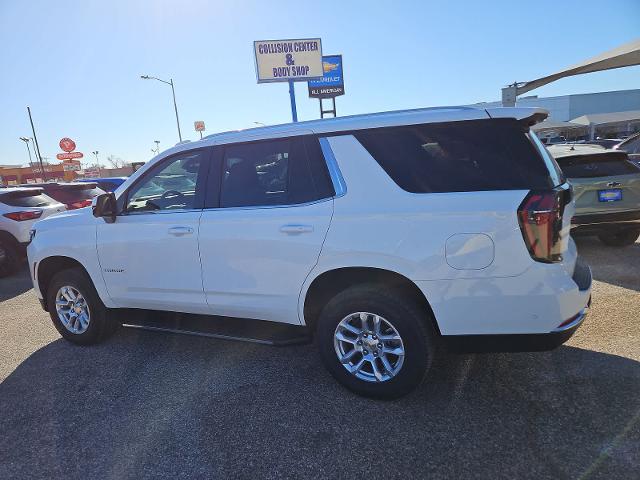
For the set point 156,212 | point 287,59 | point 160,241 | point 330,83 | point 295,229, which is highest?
point 330,83

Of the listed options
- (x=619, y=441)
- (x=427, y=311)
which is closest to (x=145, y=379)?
(x=427, y=311)

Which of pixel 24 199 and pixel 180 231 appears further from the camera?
pixel 24 199

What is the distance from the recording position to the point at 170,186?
12.3 feet

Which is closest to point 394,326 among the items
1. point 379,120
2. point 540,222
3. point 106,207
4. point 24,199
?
point 540,222

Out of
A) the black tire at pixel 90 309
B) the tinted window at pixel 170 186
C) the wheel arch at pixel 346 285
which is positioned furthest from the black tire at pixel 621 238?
the black tire at pixel 90 309

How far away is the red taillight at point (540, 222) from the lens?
240 cm

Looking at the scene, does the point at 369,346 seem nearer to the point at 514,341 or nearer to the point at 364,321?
the point at 364,321

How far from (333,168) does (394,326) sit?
1148mm

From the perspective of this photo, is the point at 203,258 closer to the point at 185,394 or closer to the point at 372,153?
the point at 185,394

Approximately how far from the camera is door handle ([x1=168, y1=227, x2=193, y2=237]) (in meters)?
3.37

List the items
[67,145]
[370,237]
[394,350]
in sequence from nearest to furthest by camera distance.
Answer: [370,237], [394,350], [67,145]

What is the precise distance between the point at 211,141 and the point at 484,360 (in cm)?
285

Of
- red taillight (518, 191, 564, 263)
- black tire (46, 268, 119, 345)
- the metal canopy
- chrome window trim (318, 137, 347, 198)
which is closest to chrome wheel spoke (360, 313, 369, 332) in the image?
chrome window trim (318, 137, 347, 198)

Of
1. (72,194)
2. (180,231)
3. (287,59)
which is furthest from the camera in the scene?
(287,59)
